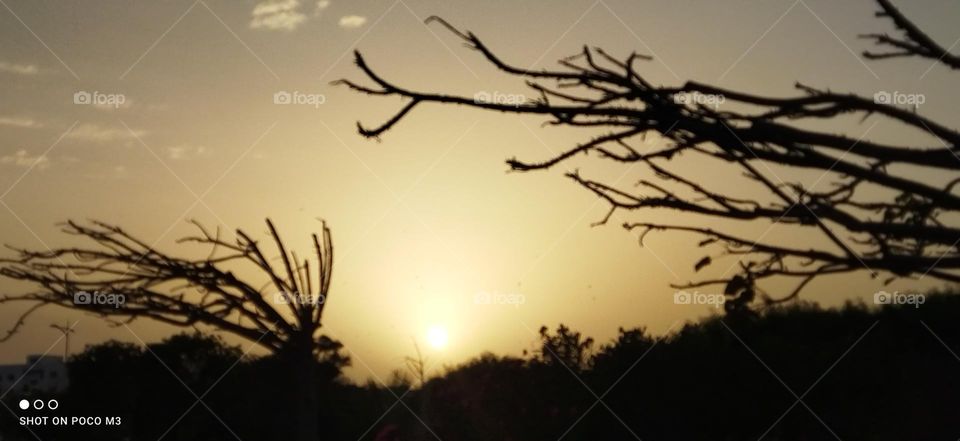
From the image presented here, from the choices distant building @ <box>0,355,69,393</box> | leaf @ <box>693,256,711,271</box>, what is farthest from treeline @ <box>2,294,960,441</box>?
leaf @ <box>693,256,711,271</box>

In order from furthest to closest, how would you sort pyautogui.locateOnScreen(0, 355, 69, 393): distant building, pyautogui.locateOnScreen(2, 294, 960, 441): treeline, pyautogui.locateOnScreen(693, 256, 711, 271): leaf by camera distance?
pyautogui.locateOnScreen(0, 355, 69, 393): distant building < pyautogui.locateOnScreen(2, 294, 960, 441): treeline < pyautogui.locateOnScreen(693, 256, 711, 271): leaf

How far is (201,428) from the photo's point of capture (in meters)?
15.0

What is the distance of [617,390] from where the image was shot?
1444 cm

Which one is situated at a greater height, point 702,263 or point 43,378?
point 43,378

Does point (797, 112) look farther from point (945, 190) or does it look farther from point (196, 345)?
point (196, 345)

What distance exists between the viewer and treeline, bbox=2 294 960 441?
14.1 m

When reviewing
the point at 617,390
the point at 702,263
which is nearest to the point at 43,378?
the point at 617,390

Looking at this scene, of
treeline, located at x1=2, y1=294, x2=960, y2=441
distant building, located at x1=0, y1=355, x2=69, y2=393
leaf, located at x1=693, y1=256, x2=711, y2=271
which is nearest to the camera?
leaf, located at x1=693, y1=256, x2=711, y2=271

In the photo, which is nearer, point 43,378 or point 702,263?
point 702,263

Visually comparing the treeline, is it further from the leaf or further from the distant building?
the leaf

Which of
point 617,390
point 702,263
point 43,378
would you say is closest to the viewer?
point 702,263

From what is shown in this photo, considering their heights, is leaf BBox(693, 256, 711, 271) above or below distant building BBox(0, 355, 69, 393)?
below

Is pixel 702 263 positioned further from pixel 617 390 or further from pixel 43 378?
pixel 43 378

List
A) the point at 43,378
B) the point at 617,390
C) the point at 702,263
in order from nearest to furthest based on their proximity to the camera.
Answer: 1. the point at 702,263
2. the point at 617,390
3. the point at 43,378
